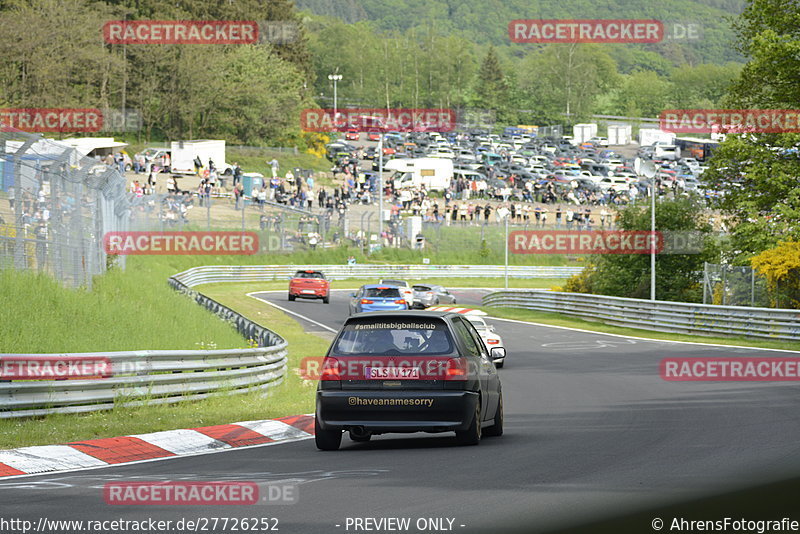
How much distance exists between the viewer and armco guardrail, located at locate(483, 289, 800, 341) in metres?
32.2

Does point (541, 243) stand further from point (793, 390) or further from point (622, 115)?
point (622, 115)

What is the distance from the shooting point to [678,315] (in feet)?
119

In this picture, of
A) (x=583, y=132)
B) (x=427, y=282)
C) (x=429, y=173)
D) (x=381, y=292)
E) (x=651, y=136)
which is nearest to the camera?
(x=381, y=292)

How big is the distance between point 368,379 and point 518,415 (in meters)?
5.08

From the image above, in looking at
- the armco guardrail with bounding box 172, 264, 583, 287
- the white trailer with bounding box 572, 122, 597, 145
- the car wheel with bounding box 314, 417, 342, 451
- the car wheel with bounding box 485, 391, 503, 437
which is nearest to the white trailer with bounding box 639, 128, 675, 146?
the white trailer with bounding box 572, 122, 597, 145

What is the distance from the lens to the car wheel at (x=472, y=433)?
12180mm

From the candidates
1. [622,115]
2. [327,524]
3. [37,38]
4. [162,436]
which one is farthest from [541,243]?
[622,115]

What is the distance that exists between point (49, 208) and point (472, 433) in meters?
9.73

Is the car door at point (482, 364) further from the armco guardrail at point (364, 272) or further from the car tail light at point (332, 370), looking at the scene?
the armco guardrail at point (364, 272)

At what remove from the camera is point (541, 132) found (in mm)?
165125

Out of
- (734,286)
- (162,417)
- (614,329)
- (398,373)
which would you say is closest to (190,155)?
(614,329)

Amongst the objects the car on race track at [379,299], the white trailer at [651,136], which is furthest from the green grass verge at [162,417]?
the white trailer at [651,136]

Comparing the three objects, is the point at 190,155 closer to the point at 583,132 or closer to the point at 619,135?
the point at 583,132

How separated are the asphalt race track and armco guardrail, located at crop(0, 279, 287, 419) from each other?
277 centimetres
